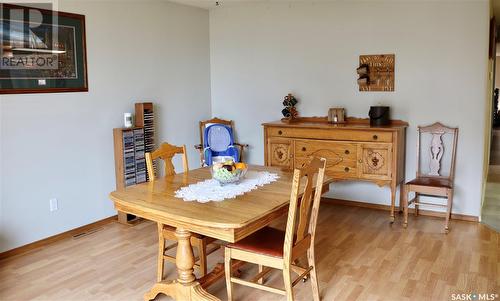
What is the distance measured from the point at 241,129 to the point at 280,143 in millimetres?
959

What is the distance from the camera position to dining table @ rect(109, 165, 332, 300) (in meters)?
2.14

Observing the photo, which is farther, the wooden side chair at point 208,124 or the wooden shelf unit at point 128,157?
the wooden side chair at point 208,124

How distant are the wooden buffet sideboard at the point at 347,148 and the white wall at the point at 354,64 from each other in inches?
13.7

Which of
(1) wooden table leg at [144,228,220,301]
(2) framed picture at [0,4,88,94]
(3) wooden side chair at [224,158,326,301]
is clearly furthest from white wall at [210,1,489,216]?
(1) wooden table leg at [144,228,220,301]

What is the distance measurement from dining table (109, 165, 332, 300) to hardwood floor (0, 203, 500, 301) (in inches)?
15.0

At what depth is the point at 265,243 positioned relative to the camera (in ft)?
8.48

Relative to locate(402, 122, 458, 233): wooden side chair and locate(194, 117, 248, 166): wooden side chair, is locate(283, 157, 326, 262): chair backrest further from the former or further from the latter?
locate(194, 117, 248, 166): wooden side chair

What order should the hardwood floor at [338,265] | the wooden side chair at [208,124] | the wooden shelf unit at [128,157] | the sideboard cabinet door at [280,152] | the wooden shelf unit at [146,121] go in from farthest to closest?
the wooden side chair at [208,124] → the sideboard cabinet door at [280,152] → the wooden shelf unit at [146,121] → the wooden shelf unit at [128,157] → the hardwood floor at [338,265]

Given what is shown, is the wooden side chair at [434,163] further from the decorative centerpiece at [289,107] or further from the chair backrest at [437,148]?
the decorative centerpiece at [289,107]

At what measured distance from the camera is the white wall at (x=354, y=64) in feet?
14.0

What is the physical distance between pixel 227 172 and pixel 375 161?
208 centimetres

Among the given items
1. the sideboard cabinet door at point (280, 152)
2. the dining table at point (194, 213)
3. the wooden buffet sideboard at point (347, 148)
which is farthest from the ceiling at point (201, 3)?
the dining table at point (194, 213)

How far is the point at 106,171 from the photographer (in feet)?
14.6

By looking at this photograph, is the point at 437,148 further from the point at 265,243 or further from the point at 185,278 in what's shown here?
the point at 185,278
